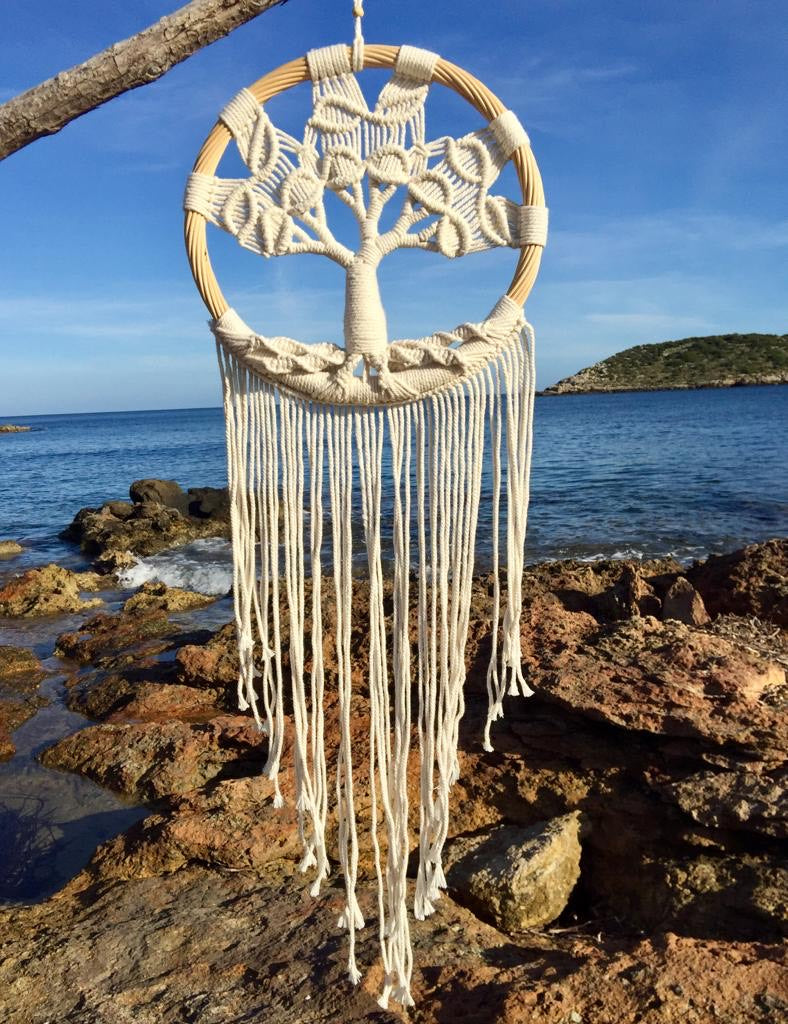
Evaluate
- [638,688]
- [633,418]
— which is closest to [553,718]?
[638,688]

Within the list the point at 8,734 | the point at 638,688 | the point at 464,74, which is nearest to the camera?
the point at 464,74

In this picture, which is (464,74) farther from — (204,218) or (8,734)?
(8,734)

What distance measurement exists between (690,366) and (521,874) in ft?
303

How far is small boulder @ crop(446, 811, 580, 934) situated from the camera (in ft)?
8.47

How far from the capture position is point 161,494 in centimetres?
1748

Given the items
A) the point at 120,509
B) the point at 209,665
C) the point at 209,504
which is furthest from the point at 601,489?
the point at 209,665

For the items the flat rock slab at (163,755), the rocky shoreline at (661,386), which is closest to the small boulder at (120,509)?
the flat rock slab at (163,755)

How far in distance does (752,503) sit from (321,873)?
1501 centimetres

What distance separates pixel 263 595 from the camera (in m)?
2.08

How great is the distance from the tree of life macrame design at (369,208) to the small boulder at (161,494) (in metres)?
16.1

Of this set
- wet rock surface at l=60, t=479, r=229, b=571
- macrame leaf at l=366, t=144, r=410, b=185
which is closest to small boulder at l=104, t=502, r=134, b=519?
wet rock surface at l=60, t=479, r=229, b=571

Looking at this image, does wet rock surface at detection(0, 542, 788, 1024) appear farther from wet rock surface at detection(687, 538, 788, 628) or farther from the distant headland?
the distant headland

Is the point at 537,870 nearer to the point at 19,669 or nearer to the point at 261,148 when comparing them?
the point at 261,148

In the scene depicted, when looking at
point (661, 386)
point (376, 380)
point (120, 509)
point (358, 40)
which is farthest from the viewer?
point (661, 386)
